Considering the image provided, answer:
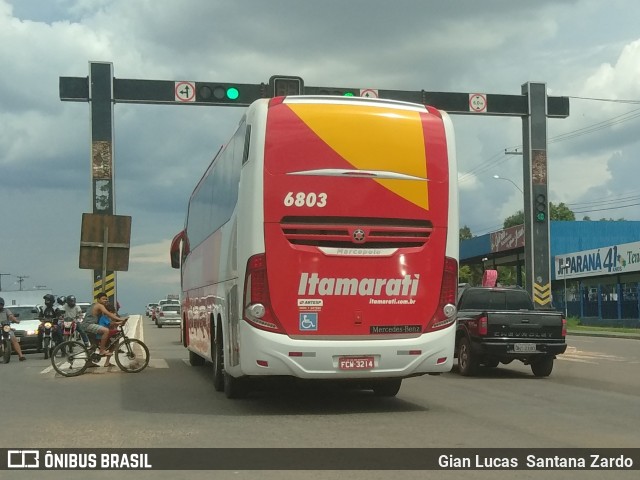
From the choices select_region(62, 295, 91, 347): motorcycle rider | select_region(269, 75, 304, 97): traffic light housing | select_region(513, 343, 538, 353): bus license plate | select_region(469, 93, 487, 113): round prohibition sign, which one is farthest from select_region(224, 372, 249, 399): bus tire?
select_region(469, 93, 487, 113): round prohibition sign

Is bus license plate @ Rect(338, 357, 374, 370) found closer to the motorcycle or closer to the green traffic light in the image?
the motorcycle

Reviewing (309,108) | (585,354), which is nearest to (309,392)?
(309,108)

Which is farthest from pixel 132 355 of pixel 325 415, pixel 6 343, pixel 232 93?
pixel 232 93

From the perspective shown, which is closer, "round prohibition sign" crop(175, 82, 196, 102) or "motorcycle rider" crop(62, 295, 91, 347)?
"motorcycle rider" crop(62, 295, 91, 347)

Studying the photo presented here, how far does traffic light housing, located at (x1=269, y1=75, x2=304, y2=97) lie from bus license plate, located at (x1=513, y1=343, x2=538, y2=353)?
24.0 ft

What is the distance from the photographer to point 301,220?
10352mm

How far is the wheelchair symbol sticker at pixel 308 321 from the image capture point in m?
10.3

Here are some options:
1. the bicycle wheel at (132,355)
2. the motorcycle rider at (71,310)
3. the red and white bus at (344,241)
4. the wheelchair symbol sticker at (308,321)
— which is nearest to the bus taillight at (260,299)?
the red and white bus at (344,241)

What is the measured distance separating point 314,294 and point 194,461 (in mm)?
3353

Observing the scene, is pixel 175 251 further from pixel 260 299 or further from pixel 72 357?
pixel 260 299

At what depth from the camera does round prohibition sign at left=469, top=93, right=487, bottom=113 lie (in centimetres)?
2614

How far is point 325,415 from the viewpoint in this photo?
10.4 m

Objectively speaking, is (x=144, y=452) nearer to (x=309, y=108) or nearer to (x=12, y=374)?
(x=309, y=108)

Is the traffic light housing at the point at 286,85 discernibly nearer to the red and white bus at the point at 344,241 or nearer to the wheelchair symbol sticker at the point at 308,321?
the red and white bus at the point at 344,241
